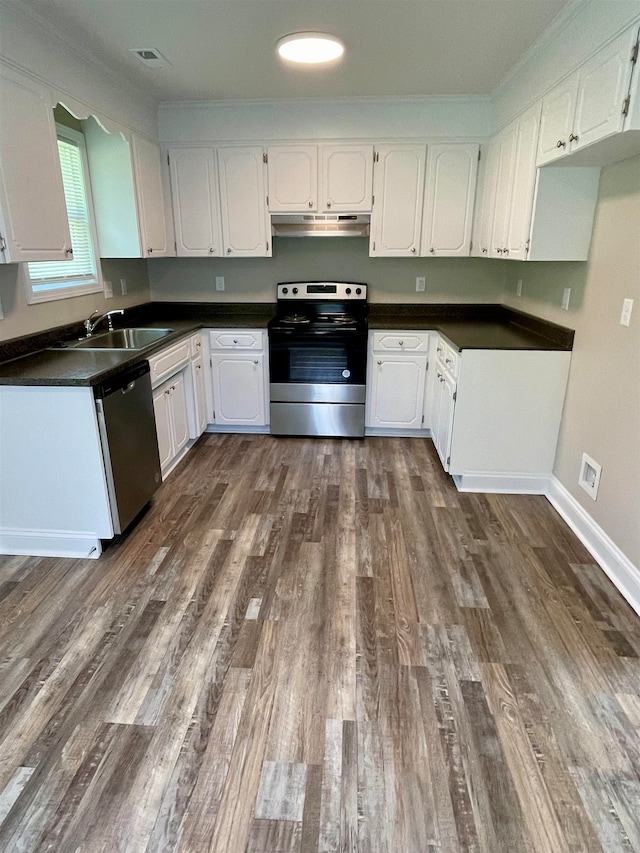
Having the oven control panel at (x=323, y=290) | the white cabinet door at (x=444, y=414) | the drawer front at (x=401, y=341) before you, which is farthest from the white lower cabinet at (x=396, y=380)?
the oven control panel at (x=323, y=290)

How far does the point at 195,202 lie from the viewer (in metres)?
3.92

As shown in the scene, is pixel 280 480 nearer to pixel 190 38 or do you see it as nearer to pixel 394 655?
pixel 394 655

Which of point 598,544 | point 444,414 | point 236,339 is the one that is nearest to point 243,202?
point 236,339

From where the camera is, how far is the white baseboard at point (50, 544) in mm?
2490

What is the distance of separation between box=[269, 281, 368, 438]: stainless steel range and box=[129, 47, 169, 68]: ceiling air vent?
1767mm

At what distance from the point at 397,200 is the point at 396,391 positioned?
4.86 ft

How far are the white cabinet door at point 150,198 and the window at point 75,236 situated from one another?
330 mm

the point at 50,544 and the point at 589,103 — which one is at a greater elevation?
the point at 589,103

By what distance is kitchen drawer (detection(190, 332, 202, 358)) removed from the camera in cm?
375

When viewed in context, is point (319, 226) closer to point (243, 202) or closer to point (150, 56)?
point (243, 202)

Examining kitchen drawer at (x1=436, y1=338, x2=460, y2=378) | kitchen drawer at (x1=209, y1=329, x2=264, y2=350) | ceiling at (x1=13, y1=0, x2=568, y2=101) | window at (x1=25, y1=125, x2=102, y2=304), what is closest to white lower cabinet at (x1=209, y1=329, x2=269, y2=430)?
kitchen drawer at (x1=209, y1=329, x2=264, y2=350)

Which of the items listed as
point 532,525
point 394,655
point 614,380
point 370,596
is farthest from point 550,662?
point 614,380

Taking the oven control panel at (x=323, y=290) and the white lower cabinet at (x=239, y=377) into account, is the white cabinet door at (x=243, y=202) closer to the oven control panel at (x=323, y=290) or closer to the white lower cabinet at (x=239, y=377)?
the oven control panel at (x=323, y=290)

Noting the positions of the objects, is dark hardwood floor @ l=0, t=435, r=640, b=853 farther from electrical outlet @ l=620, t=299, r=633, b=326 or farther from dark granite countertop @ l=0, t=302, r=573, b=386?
electrical outlet @ l=620, t=299, r=633, b=326
